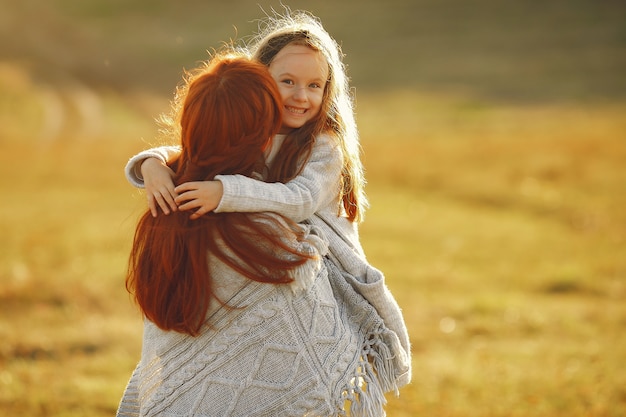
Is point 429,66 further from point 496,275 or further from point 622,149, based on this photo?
point 496,275

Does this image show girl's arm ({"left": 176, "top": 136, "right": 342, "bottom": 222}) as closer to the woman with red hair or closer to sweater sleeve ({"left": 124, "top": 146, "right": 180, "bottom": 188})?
the woman with red hair

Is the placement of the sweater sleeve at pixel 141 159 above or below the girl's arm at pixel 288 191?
above

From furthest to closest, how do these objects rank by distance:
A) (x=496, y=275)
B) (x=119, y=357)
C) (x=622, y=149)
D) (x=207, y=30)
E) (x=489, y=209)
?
(x=207, y=30), (x=622, y=149), (x=489, y=209), (x=496, y=275), (x=119, y=357)

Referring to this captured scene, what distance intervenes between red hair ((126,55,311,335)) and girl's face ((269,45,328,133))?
11.2 inches

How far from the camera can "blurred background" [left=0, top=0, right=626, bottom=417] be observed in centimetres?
689

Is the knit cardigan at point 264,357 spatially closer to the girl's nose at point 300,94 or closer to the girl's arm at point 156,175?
the girl's arm at point 156,175

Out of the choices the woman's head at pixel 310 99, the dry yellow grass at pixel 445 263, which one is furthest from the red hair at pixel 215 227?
the dry yellow grass at pixel 445 263

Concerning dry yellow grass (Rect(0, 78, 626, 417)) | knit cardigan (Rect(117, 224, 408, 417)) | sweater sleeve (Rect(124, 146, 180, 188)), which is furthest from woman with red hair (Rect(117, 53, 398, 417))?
dry yellow grass (Rect(0, 78, 626, 417))

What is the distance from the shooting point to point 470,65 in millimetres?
42062

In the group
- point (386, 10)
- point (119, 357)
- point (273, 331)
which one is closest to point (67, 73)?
point (386, 10)

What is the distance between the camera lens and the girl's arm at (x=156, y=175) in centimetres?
295

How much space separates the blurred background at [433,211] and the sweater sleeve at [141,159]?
0.78 meters

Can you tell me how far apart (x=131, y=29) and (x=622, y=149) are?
41543mm

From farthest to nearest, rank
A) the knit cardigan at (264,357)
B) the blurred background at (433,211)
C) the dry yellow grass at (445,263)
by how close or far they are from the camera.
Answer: the blurred background at (433,211) < the dry yellow grass at (445,263) < the knit cardigan at (264,357)
